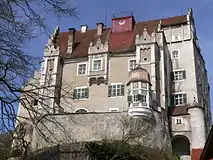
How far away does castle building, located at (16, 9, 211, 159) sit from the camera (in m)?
33.9

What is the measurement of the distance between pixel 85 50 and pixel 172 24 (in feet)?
33.3

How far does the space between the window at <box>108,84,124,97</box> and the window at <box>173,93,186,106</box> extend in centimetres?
538

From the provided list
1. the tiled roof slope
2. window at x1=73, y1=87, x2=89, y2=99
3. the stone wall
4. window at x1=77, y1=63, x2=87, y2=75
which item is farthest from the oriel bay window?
window at x1=77, y1=63, x2=87, y2=75

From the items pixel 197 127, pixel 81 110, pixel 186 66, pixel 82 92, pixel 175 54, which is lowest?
pixel 197 127

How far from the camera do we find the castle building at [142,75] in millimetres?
33906

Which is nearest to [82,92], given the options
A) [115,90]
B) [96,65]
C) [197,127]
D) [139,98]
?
[96,65]

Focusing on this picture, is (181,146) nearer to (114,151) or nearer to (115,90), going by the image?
(115,90)

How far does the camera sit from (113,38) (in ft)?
139

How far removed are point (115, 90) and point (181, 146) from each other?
842 centimetres

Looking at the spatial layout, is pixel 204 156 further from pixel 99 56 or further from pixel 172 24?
pixel 172 24

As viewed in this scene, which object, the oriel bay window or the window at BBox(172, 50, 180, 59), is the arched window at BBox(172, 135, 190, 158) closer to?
the oriel bay window

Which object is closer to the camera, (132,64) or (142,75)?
(142,75)

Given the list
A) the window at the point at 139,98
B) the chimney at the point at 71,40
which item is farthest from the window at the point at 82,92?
the window at the point at 139,98

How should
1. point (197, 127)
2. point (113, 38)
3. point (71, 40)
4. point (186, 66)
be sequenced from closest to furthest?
point (197, 127), point (186, 66), point (113, 38), point (71, 40)
